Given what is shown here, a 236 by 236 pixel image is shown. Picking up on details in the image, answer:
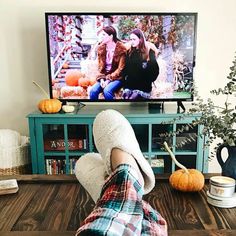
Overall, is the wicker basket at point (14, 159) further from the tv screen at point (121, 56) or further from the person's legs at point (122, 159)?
the person's legs at point (122, 159)

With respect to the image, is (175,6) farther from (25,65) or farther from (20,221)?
(20,221)

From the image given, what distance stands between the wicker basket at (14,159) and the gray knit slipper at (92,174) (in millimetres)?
1219

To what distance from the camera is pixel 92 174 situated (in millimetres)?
867

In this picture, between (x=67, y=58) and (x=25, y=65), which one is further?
(x=25, y=65)

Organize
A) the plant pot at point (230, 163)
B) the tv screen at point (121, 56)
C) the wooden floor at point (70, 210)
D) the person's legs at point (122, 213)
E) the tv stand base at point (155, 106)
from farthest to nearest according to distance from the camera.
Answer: the tv stand base at point (155, 106), the tv screen at point (121, 56), the plant pot at point (230, 163), the wooden floor at point (70, 210), the person's legs at point (122, 213)

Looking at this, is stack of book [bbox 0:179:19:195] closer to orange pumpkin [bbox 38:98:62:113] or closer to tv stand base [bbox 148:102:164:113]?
orange pumpkin [bbox 38:98:62:113]

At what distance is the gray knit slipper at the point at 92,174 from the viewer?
2.70 ft

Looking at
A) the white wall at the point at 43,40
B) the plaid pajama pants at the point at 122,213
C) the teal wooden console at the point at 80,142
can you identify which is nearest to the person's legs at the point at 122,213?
the plaid pajama pants at the point at 122,213

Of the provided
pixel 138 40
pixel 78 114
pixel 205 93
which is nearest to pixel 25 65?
pixel 78 114

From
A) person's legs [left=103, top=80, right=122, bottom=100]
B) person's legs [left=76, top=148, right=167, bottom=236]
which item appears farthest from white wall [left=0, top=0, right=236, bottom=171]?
person's legs [left=76, top=148, right=167, bottom=236]

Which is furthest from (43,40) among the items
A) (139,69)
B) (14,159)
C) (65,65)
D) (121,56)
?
(14,159)

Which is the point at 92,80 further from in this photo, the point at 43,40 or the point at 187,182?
the point at 187,182

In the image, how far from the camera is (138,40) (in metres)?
2.01

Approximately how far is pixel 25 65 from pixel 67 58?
1.32 feet
